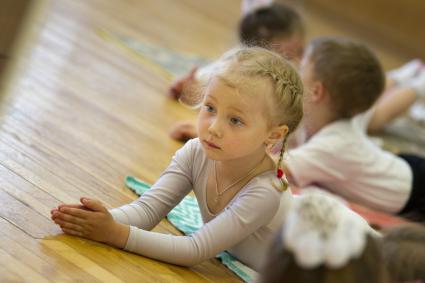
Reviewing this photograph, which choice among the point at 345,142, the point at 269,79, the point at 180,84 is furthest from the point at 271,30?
the point at 269,79

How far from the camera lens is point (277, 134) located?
1562mm

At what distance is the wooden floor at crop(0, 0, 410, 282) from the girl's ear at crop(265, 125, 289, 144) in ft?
0.94

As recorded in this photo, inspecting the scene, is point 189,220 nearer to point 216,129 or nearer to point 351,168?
point 216,129

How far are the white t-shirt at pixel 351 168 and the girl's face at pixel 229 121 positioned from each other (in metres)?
0.68

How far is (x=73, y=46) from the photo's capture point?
2875 millimetres

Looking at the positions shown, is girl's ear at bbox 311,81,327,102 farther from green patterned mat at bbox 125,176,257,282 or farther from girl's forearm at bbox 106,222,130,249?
girl's forearm at bbox 106,222,130,249

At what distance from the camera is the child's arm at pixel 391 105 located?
3.08 meters

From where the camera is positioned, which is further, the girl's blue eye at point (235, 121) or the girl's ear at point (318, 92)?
the girl's ear at point (318, 92)

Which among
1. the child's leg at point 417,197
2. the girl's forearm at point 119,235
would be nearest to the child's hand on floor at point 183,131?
the child's leg at point 417,197

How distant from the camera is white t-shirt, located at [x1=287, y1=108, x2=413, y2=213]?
223 centimetres

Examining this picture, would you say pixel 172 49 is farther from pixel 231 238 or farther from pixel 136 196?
pixel 231 238

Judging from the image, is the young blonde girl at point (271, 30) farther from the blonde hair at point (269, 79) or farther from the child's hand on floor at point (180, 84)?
the blonde hair at point (269, 79)

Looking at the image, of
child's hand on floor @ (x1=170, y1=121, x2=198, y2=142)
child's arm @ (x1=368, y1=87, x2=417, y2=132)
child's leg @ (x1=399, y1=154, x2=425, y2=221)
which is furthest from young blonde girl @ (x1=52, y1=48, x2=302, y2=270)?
child's arm @ (x1=368, y1=87, x2=417, y2=132)

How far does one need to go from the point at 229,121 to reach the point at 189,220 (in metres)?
0.36
